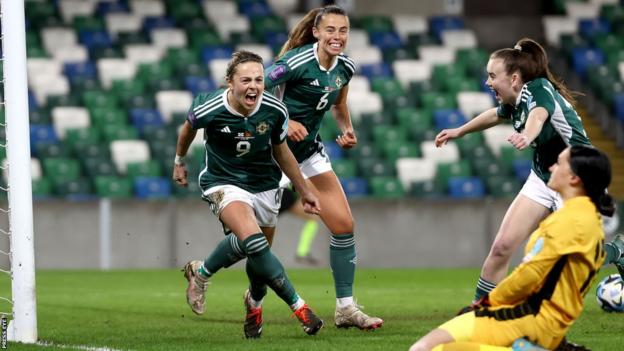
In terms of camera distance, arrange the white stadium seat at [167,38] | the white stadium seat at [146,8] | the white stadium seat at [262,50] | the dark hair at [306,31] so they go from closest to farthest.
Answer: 1. the dark hair at [306,31]
2. the white stadium seat at [262,50]
3. the white stadium seat at [167,38]
4. the white stadium seat at [146,8]

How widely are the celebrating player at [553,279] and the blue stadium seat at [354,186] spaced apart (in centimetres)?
1274

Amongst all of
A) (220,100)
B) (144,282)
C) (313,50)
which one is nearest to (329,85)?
(313,50)

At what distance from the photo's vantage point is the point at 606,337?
7.81 m

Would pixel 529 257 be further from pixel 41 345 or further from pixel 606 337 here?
pixel 41 345

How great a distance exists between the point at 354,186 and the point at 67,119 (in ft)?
14.4

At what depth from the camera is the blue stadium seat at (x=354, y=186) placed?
18578mm

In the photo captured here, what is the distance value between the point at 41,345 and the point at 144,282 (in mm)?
7215

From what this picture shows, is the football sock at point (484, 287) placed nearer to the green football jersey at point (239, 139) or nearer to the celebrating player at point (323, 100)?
the celebrating player at point (323, 100)

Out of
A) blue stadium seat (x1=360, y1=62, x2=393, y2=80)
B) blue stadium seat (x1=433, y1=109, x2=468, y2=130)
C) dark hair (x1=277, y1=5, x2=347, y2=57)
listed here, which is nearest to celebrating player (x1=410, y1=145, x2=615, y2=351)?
dark hair (x1=277, y1=5, x2=347, y2=57)

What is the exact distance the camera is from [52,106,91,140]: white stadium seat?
19.3 m

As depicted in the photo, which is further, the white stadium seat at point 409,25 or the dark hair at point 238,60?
the white stadium seat at point 409,25

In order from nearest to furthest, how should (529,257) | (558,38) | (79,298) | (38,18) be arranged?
Result: (529,257) → (79,298) → (38,18) → (558,38)

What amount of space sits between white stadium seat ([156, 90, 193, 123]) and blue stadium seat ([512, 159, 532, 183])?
505 centimetres

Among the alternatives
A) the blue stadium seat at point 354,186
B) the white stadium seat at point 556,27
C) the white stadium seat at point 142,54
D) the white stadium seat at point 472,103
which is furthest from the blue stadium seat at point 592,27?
the white stadium seat at point 142,54
